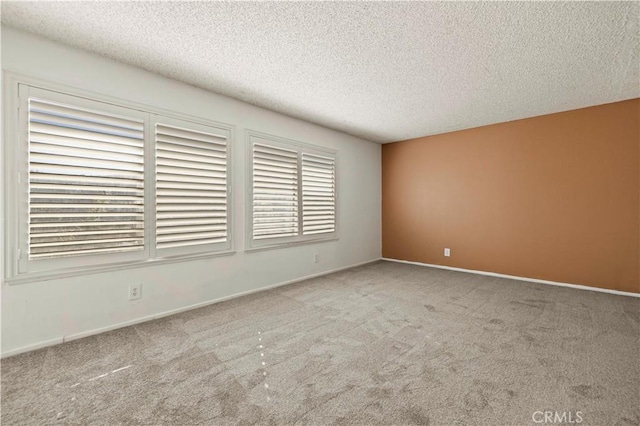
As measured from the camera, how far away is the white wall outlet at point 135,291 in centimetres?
260

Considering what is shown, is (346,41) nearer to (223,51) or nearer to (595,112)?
(223,51)

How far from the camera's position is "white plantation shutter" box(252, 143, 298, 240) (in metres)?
3.62

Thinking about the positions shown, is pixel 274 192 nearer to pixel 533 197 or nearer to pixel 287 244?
pixel 287 244

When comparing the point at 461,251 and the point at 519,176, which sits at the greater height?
the point at 519,176

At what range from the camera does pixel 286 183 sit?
3961 mm

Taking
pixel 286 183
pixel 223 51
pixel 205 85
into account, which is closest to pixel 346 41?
pixel 223 51

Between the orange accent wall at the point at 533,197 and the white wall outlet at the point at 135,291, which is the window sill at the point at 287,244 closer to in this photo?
the white wall outlet at the point at 135,291

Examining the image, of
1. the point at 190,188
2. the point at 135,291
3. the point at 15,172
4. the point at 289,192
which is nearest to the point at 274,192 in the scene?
the point at 289,192

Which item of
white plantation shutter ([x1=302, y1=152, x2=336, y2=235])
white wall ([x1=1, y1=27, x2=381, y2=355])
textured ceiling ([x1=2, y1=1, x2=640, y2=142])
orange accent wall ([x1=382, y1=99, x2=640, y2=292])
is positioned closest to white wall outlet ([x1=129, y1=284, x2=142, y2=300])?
white wall ([x1=1, y1=27, x2=381, y2=355])

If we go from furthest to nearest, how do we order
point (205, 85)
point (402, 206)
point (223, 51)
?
point (402, 206)
point (205, 85)
point (223, 51)

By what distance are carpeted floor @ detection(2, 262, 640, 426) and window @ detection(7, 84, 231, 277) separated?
0.74 meters

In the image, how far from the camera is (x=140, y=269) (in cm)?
266

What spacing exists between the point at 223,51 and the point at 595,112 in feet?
14.7

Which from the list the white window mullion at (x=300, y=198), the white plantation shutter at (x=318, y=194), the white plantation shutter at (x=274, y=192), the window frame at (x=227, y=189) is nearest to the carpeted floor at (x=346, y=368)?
the window frame at (x=227, y=189)
